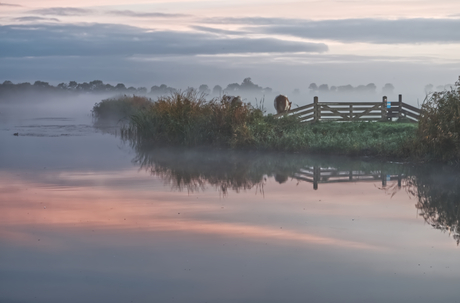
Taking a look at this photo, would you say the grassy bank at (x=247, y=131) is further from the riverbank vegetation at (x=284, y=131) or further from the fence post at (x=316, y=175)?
the fence post at (x=316, y=175)

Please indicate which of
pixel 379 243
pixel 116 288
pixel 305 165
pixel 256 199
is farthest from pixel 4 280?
pixel 305 165

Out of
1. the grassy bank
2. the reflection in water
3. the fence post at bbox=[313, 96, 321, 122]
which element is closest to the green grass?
the grassy bank

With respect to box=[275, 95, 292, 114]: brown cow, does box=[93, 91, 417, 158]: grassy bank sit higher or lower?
lower

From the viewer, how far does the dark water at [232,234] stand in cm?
669

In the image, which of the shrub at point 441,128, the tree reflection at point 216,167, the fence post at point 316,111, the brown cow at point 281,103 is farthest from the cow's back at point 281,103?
the shrub at point 441,128

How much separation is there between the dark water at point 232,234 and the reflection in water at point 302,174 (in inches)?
2.1

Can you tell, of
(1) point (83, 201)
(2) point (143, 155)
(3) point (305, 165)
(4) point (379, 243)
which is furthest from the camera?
(2) point (143, 155)

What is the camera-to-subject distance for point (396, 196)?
1267 centimetres

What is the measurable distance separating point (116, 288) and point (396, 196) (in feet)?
25.1

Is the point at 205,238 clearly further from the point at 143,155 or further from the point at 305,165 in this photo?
the point at 143,155

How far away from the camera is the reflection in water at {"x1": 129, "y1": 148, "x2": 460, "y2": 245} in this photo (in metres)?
12.0

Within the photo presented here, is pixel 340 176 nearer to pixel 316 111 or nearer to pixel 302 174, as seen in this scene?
pixel 302 174

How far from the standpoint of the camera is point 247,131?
73.6 ft

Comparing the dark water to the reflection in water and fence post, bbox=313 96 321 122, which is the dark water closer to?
the reflection in water
